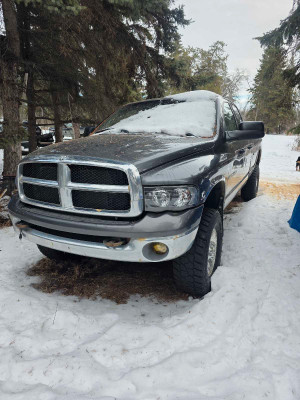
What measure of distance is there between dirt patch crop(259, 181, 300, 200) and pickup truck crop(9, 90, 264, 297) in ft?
11.5

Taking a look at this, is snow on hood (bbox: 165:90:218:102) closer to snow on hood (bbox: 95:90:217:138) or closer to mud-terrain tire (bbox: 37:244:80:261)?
snow on hood (bbox: 95:90:217:138)

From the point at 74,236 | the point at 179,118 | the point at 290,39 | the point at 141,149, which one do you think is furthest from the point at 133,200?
the point at 290,39

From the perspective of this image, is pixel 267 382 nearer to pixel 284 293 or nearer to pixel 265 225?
pixel 284 293

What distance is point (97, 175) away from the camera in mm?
2119


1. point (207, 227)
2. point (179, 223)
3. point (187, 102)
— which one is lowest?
point (207, 227)

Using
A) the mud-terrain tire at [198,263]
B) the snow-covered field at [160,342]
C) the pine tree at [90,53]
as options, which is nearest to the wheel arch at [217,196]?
the mud-terrain tire at [198,263]

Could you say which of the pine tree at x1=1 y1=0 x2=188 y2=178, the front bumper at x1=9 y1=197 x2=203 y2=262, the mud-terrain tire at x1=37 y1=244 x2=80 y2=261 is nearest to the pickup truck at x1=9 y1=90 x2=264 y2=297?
the front bumper at x1=9 y1=197 x2=203 y2=262

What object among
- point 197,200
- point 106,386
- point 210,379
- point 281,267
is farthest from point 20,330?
point 281,267

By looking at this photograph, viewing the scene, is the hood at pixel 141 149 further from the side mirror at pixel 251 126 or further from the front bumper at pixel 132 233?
the side mirror at pixel 251 126

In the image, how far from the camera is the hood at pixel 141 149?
2104 mm

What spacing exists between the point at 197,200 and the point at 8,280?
218 cm

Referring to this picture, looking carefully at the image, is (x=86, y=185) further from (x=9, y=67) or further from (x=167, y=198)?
(x=9, y=67)

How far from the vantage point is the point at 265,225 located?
412 cm

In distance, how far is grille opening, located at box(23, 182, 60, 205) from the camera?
7.74 feet
